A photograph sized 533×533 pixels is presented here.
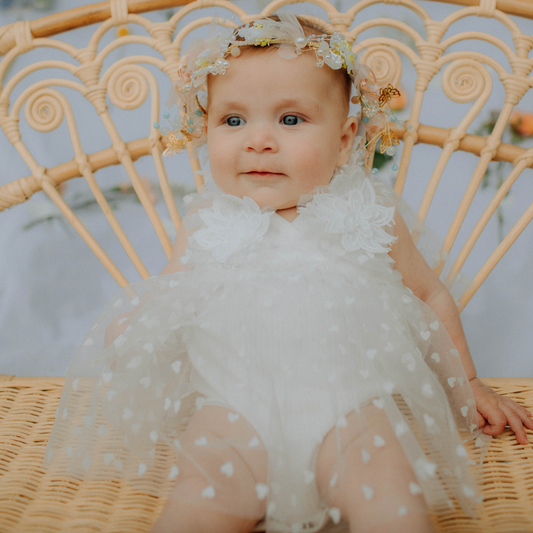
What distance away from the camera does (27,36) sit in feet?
3.97

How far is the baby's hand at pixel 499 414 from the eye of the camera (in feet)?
2.89

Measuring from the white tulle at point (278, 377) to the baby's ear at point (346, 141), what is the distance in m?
0.03

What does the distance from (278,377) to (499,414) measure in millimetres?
400

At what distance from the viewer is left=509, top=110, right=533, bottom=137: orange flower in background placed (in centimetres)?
148

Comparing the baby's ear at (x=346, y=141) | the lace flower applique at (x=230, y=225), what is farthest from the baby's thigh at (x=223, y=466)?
the baby's ear at (x=346, y=141)

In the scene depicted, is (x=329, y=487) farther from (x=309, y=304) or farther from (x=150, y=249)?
(x=150, y=249)

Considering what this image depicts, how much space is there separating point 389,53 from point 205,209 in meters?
0.58

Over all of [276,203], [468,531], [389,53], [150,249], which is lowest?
[150,249]

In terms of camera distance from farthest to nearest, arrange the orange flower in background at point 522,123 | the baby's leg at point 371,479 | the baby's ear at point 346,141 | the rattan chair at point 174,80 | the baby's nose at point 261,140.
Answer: the orange flower in background at point 522,123
the rattan chair at point 174,80
the baby's ear at point 346,141
the baby's nose at point 261,140
the baby's leg at point 371,479

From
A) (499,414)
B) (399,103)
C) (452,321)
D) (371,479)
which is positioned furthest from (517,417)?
(399,103)

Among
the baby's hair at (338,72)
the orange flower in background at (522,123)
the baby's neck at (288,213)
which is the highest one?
the baby's hair at (338,72)

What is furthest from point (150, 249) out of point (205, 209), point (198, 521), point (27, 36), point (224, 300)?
point (198, 521)

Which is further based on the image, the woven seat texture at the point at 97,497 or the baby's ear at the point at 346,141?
the baby's ear at the point at 346,141

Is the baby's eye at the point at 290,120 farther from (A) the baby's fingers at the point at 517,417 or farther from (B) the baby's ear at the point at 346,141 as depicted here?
(A) the baby's fingers at the point at 517,417
